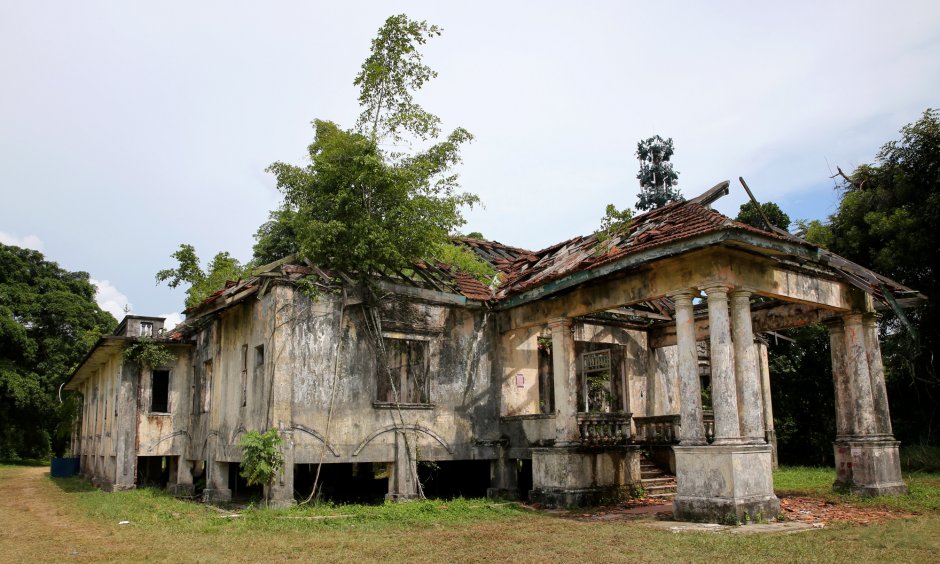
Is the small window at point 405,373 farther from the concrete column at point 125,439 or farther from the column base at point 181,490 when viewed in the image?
the concrete column at point 125,439

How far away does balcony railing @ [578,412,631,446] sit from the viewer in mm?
13250

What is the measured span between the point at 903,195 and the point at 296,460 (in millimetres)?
17157

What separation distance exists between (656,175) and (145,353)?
31.4 meters

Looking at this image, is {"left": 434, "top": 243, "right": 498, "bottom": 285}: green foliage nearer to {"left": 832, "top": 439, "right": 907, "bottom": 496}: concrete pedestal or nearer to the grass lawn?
the grass lawn

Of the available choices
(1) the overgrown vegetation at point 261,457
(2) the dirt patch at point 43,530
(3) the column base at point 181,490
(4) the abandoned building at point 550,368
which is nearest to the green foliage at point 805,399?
(4) the abandoned building at point 550,368

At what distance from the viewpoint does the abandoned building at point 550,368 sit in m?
10.8

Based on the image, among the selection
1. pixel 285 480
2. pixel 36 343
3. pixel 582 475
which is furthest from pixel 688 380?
pixel 36 343

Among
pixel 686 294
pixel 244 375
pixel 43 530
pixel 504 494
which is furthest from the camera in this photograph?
pixel 504 494

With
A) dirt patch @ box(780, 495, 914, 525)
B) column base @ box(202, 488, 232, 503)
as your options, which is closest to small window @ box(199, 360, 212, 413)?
column base @ box(202, 488, 232, 503)

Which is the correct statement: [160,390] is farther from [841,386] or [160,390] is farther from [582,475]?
[841,386]

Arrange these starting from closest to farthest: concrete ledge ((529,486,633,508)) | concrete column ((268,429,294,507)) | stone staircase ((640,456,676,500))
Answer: concrete column ((268,429,294,507))
concrete ledge ((529,486,633,508))
stone staircase ((640,456,676,500))

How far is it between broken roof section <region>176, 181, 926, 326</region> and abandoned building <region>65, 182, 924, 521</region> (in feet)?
0.15

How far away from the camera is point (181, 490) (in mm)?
17141

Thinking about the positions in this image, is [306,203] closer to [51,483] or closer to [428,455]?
[428,455]
